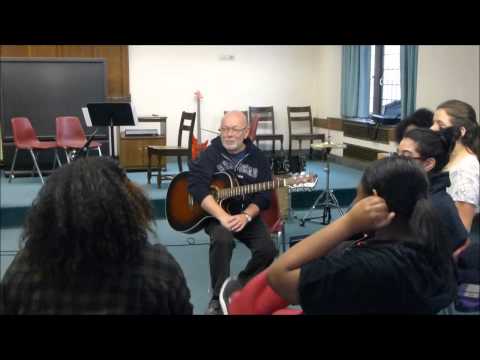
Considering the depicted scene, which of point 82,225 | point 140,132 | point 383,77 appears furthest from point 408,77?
point 82,225

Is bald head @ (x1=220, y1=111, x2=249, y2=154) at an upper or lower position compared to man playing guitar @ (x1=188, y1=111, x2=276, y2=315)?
upper

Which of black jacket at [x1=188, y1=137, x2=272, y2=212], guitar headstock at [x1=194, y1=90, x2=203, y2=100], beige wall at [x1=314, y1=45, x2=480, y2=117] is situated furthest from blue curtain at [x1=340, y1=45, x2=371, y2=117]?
black jacket at [x1=188, y1=137, x2=272, y2=212]

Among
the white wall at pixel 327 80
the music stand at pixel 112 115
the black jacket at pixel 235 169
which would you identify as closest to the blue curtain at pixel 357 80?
the white wall at pixel 327 80

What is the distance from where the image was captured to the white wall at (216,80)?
7.71 m

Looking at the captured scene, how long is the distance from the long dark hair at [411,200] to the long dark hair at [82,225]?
608 millimetres

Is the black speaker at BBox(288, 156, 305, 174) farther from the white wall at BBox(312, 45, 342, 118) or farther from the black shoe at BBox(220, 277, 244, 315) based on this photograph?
the white wall at BBox(312, 45, 342, 118)

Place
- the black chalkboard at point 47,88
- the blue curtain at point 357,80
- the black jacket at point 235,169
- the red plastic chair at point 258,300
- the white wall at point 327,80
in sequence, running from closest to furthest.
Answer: the red plastic chair at point 258,300 → the black jacket at point 235,169 → the black chalkboard at point 47,88 → the blue curtain at point 357,80 → the white wall at point 327,80

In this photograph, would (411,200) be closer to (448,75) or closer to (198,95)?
(448,75)

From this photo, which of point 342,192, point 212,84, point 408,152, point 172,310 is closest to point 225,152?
point 408,152

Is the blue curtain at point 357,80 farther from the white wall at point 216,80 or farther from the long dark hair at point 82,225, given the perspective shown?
the long dark hair at point 82,225

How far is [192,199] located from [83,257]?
6.31 feet

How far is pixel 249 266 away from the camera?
2.99 m

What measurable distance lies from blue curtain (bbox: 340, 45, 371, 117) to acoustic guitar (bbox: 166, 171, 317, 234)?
14.2 ft

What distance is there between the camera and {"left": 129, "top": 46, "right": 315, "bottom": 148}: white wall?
25.3 feet
